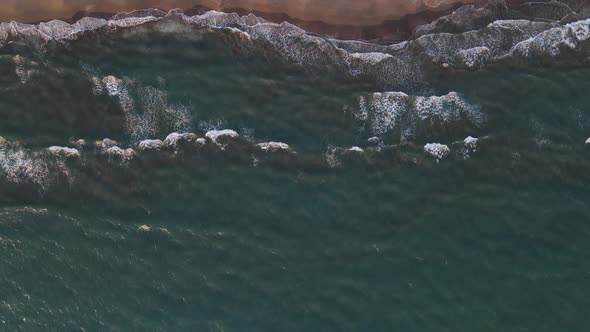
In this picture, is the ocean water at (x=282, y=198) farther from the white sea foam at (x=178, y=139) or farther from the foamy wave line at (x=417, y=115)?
the white sea foam at (x=178, y=139)

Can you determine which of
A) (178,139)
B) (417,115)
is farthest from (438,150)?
(178,139)

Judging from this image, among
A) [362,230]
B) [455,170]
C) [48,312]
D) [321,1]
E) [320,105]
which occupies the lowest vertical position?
[48,312]

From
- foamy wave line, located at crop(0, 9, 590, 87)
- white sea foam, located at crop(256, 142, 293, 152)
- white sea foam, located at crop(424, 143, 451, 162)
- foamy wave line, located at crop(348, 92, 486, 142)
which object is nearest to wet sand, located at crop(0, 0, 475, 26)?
foamy wave line, located at crop(0, 9, 590, 87)

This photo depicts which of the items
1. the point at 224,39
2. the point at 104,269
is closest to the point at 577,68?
the point at 224,39

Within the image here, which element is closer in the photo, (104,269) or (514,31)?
(104,269)

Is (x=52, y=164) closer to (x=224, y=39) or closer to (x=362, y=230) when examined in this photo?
(x=224, y=39)

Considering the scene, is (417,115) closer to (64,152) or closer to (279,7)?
(279,7)

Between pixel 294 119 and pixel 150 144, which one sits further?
pixel 294 119
